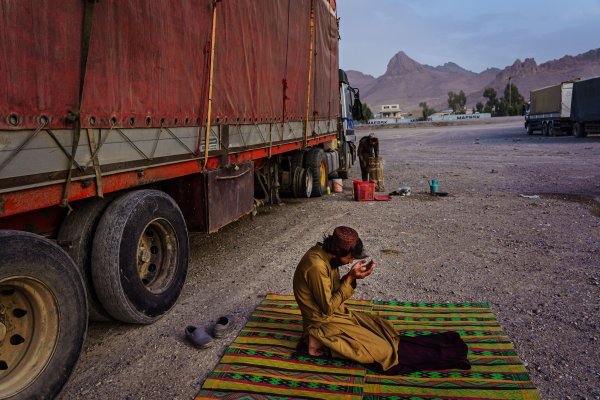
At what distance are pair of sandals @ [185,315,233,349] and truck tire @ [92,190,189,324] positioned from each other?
0.38 m

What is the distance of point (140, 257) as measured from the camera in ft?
12.6

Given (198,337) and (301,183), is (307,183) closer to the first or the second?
(301,183)

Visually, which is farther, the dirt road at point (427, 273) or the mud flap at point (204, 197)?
the mud flap at point (204, 197)

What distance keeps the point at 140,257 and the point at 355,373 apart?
1.94 m

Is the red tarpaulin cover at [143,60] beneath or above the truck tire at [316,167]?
above

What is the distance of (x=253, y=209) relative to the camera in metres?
6.38

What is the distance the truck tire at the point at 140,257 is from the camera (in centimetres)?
329

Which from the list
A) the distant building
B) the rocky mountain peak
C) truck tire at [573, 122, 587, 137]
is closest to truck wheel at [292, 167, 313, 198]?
truck tire at [573, 122, 587, 137]

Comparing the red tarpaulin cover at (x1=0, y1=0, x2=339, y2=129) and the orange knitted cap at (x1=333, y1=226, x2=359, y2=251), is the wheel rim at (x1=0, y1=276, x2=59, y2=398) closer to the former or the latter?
the red tarpaulin cover at (x1=0, y1=0, x2=339, y2=129)

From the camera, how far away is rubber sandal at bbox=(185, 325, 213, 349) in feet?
11.5

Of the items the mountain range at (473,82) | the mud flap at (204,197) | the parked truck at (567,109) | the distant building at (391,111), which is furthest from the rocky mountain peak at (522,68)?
the mud flap at (204,197)

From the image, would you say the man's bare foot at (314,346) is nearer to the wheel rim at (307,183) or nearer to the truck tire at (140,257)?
the truck tire at (140,257)

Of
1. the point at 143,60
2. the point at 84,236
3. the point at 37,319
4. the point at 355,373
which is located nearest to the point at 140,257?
the point at 84,236

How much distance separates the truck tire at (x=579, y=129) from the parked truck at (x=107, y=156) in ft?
81.0
